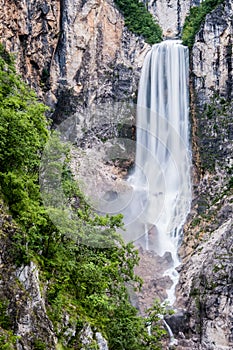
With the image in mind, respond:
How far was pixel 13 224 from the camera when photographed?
11945mm

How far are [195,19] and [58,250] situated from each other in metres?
41.3

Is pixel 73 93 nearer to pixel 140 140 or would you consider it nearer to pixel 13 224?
pixel 140 140

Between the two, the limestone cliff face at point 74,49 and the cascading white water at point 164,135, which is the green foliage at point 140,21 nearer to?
the limestone cliff face at point 74,49

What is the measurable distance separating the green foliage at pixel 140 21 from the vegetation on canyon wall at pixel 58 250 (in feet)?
107

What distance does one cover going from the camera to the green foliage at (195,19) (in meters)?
→ 46.5

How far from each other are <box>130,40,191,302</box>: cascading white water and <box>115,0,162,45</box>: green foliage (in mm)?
2330

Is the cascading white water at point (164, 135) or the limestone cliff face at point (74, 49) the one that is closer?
the limestone cliff face at point (74, 49)

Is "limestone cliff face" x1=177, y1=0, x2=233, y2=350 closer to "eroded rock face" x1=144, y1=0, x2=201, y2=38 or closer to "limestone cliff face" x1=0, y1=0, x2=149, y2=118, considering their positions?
"limestone cliff face" x1=0, y1=0, x2=149, y2=118

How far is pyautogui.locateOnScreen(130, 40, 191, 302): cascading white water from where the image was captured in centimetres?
4106

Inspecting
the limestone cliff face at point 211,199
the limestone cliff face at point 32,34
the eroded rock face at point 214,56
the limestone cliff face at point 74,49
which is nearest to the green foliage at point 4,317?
the limestone cliff face at point 211,199

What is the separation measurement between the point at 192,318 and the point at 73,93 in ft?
77.3

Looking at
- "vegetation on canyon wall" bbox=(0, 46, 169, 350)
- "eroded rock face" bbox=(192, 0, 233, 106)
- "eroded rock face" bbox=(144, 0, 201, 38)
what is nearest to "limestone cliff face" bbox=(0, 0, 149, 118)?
"eroded rock face" bbox=(192, 0, 233, 106)

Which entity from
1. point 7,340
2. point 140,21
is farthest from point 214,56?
point 7,340

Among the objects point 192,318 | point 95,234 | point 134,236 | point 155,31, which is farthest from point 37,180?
point 155,31
